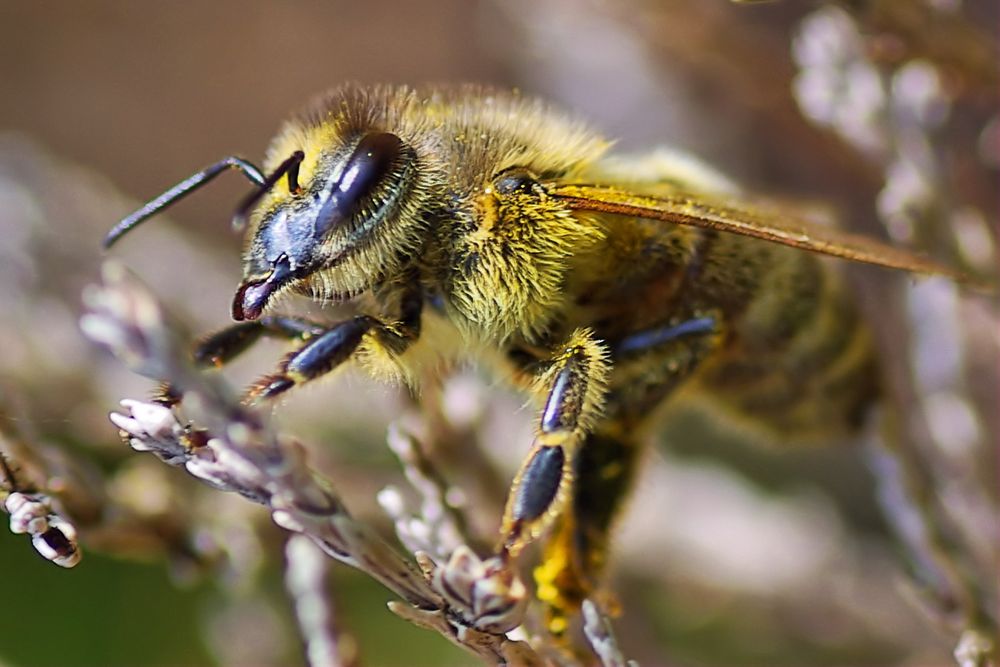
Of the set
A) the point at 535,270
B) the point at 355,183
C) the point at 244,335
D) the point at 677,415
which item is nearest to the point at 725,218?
the point at 535,270

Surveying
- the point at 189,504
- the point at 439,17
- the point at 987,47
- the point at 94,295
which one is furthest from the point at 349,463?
the point at 439,17

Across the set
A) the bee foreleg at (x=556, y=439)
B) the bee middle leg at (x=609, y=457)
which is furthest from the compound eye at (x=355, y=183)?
the bee middle leg at (x=609, y=457)

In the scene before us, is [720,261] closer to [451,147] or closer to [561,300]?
[561,300]

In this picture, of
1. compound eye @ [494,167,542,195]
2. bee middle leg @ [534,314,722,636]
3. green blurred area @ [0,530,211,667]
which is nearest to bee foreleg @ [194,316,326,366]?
compound eye @ [494,167,542,195]

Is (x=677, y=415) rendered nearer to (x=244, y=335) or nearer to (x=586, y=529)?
(x=586, y=529)

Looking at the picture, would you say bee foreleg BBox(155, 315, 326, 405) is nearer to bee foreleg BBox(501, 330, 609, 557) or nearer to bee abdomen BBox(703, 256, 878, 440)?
bee foreleg BBox(501, 330, 609, 557)
